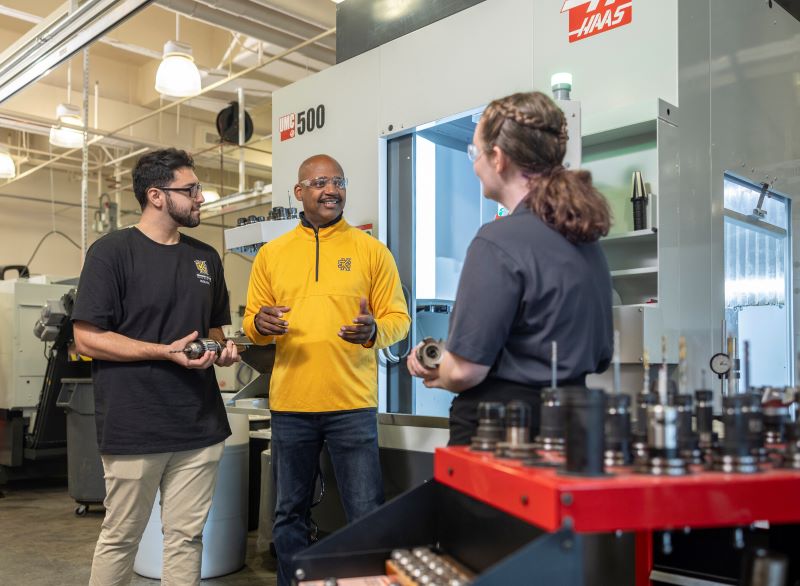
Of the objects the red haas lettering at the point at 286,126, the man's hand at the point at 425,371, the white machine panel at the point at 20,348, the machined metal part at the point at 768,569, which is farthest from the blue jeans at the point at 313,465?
the white machine panel at the point at 20,348

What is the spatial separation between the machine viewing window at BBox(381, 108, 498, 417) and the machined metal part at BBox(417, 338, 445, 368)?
138 centimetres

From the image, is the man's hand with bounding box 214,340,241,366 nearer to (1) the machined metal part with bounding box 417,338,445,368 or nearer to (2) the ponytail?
(1) the machined metal part with bounding box 417,338,445,368

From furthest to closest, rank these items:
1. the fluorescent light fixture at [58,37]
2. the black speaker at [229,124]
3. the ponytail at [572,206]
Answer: the black speaker at [229,124]
the fluorescent light fixture at [58,37]
the ponytail at [572,206]

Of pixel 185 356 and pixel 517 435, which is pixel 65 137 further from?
pixel 517 435

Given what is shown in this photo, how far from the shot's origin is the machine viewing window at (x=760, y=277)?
8.91 feet

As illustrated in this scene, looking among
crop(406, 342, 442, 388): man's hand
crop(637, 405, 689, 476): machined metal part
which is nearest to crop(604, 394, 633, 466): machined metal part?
crop(637, 405, 689, 476): machined metal part

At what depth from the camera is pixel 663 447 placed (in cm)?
105

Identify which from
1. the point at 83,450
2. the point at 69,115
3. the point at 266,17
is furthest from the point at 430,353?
the point at 69,115

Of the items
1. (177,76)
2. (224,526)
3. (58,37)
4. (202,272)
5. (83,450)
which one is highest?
(177,76)

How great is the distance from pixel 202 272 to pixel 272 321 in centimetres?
26

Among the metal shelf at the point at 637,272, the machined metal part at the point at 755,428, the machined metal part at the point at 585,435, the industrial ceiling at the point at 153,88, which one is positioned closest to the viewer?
the machined metal part at the point at 585,435

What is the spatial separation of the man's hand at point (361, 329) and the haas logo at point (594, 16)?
1.18 metres

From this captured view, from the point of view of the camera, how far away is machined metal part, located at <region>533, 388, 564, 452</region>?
1.14 m

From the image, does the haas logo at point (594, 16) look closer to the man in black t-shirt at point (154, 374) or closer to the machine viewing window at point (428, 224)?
the machine viewing window at point (428, 224)
